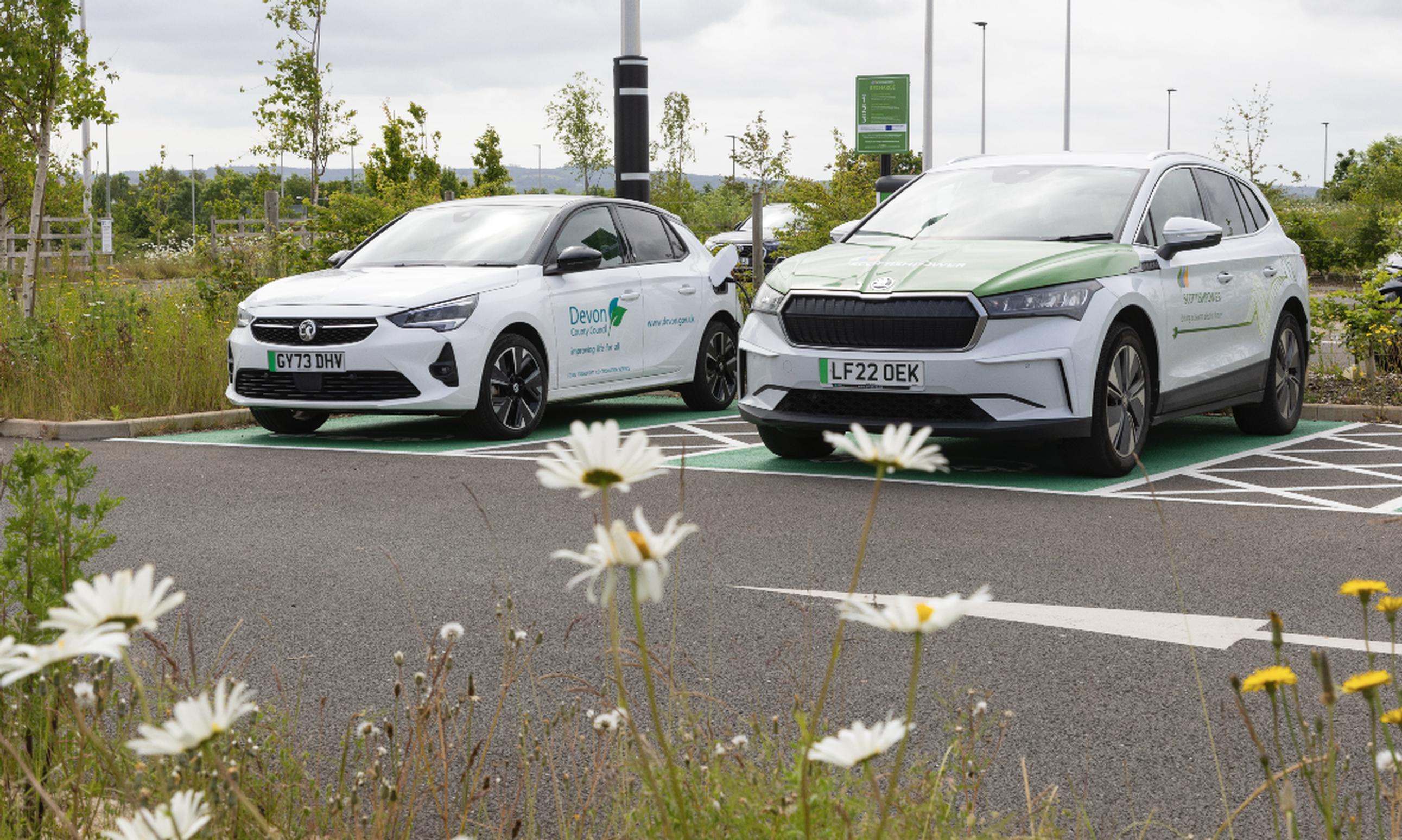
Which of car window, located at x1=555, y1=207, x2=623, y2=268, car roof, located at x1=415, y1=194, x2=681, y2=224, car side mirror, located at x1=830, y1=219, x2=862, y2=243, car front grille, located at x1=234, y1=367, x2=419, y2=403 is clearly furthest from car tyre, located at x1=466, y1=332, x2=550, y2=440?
car side mirror, located at x1=830, y1=219, x2=862, y2=243

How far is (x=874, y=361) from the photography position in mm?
8539

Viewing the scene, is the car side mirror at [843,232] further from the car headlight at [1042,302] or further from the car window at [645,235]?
the car window at [645,235]

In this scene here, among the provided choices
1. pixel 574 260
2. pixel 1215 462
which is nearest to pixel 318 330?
pixel 574 260

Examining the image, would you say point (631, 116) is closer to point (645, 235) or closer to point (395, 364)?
point (645, 235)

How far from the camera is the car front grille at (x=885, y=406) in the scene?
334 inches

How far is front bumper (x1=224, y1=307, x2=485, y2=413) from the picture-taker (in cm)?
1038

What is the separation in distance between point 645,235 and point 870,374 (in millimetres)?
4375

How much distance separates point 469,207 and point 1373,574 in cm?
765

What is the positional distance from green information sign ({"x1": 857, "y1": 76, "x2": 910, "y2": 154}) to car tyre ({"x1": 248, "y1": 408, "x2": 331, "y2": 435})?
10135mm

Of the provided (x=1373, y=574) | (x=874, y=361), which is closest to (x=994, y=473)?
(x=874, y=361)

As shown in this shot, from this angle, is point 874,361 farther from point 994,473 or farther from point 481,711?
point 481,711

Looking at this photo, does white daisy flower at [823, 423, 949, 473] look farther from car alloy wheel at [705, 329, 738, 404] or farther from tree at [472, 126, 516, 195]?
tree at [472, 126, 516, 195]

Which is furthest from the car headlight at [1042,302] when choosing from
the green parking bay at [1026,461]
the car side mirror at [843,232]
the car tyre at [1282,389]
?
the car tyre at [1282,389]

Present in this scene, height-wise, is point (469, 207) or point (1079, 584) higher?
point (469, 207)
